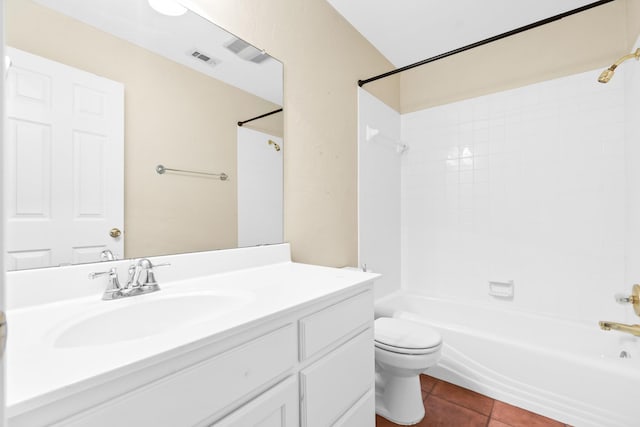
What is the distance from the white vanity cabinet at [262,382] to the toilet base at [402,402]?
442 millimetres

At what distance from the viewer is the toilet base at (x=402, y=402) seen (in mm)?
1531

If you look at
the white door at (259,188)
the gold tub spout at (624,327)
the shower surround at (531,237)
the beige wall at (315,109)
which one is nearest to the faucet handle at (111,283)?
the white door at (259,188)

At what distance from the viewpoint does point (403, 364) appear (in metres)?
1.44

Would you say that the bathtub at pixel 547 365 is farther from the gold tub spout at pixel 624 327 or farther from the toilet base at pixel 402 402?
the toilet base at pixel 402 402

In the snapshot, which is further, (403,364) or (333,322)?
(403,364)

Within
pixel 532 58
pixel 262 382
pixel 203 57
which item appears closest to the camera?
pixel 262 382

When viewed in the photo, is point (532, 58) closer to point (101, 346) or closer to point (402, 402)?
point (402, 402)

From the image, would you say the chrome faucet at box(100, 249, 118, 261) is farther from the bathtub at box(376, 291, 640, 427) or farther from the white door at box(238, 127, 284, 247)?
the bathtub at box(376, 291, 640, 427)

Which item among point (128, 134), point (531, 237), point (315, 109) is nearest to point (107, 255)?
point (128, 134)

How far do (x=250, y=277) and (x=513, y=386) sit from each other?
1601mm

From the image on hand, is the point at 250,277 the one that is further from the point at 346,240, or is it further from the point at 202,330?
the point at 346,240

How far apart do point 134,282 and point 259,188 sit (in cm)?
69

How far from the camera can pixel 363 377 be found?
112cm

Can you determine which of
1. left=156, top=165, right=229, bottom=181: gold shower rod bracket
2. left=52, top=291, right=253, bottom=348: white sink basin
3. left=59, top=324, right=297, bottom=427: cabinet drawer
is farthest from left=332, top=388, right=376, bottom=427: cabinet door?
left=156, top=165, right=229, bottom=181: gold shower rod bracket
